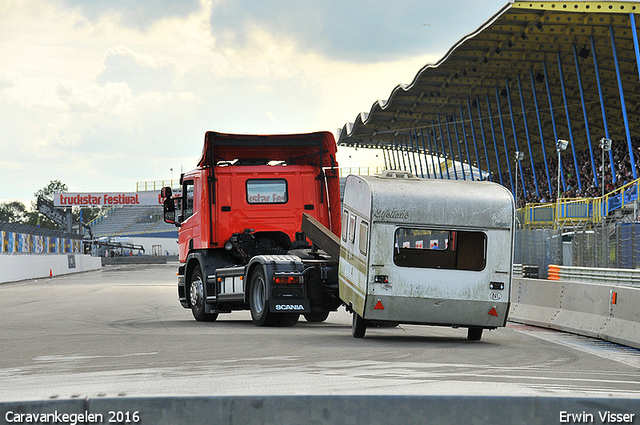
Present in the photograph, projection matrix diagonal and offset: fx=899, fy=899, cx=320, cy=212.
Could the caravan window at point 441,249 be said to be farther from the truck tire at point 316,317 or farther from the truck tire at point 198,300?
the truck tire at point 198,300

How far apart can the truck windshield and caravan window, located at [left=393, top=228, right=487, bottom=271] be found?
2.99 metres

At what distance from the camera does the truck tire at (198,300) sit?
687 inches

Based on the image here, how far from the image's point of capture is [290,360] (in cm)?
1027

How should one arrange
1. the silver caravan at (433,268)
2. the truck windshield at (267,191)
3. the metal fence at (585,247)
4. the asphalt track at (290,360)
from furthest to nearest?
the metal fence at (585,247) < the truck windshield at (267,191) < the silver caravan at (433,268) < the asphalt track at (290,360)

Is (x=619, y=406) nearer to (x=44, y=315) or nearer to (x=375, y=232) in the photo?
(x=375, y=232)

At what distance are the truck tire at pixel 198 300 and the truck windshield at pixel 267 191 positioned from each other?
6.16 ft

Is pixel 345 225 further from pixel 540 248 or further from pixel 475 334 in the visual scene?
pixel 540 248

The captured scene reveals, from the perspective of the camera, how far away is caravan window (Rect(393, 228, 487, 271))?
1348 centimetres

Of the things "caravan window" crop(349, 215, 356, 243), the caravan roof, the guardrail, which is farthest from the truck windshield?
the guardrail

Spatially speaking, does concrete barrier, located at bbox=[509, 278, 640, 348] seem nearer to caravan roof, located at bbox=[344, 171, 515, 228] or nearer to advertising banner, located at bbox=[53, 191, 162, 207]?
caravan roof, located at bbox=[344, 171, 515, 228]

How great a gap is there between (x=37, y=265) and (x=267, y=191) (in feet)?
111

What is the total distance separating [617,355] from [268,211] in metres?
7.49

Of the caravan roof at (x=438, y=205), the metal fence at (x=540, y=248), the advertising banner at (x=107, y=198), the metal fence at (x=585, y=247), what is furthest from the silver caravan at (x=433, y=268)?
the advertising banner at (x=107, y=198)

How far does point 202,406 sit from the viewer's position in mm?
5145
